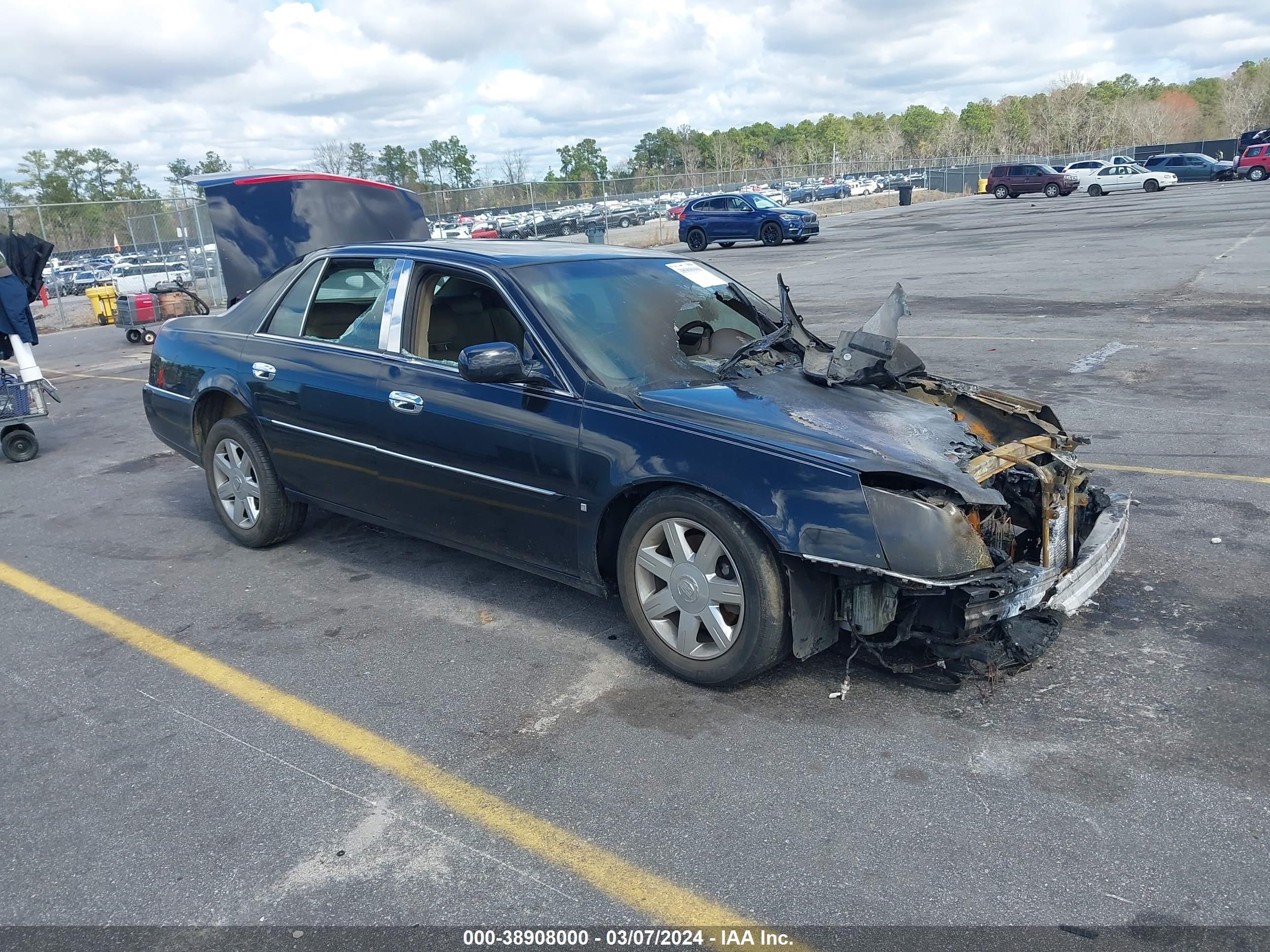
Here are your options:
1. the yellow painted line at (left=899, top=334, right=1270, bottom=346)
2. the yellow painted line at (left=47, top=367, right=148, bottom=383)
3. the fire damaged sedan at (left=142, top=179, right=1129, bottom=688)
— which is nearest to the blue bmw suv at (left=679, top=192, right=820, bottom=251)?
the yellow painted line at (left=899, top=334, right=1270, bottom=346)

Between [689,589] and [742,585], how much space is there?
0.25m

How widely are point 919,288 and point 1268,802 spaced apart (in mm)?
14910

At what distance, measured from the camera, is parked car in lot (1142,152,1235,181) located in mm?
49062

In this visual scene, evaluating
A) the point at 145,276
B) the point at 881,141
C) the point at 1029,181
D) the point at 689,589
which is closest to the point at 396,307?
the point at 689,589

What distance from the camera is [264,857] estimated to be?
3010 mm

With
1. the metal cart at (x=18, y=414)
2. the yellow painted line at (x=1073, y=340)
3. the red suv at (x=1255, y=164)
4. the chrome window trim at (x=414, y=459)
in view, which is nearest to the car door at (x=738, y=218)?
the yellow painted line at (x=1073, y=340)

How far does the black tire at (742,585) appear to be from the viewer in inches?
142

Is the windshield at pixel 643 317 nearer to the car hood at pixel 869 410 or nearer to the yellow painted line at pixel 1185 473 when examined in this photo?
the car hood at pixel 869 410

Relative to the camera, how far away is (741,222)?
31.7 metres

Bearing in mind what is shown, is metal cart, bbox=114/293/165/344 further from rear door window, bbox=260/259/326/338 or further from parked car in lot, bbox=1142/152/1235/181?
parked car in lot, bbox=1142/152/1235/181

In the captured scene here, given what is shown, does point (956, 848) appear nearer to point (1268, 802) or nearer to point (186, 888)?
point (1268, 802)

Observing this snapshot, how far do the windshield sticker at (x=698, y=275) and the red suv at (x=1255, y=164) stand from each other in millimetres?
52363

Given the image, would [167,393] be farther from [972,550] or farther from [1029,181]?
[1029,181]

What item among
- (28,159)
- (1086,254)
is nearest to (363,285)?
(1086,254)
